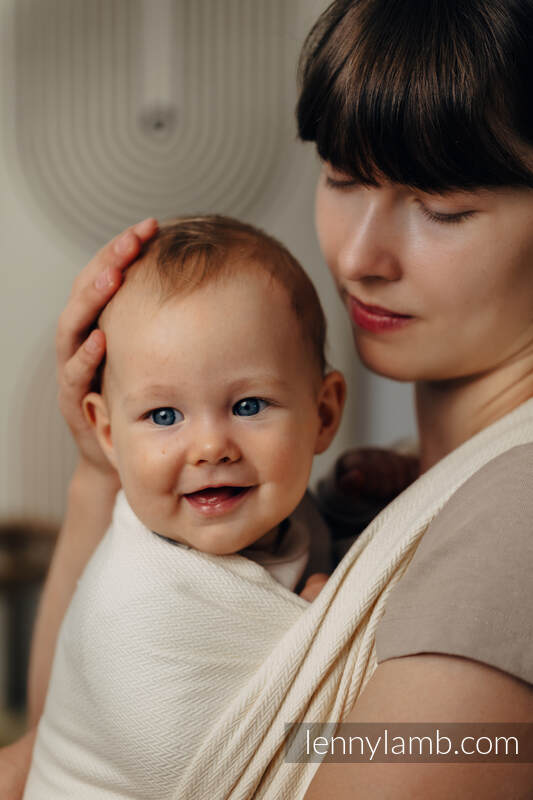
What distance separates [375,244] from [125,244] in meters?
0.31

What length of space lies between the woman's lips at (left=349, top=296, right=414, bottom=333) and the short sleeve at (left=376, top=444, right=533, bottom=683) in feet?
0.92

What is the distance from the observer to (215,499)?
3.04 ft

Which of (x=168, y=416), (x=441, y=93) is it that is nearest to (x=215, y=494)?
(x=168, y=416)

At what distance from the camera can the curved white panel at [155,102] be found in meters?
2.07

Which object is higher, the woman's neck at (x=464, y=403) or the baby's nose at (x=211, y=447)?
the baby's nose at (x=211, y=447)

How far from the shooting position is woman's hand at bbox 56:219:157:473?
39.8 inches

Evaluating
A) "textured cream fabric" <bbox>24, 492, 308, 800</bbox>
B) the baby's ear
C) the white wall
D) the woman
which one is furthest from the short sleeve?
the white wall

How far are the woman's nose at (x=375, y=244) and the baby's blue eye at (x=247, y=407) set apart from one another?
210 mm

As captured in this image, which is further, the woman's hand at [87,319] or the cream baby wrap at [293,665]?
the woman's hand at [87,319]

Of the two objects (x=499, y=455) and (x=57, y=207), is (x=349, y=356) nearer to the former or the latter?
(x=57, y=207)

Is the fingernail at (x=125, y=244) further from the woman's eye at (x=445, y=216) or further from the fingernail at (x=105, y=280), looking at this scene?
the woman's eye at (x=445, y=216)

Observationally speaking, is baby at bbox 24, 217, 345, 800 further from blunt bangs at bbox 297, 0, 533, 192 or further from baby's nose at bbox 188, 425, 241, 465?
blunt bangs at bbox 297, 0, 533, 192

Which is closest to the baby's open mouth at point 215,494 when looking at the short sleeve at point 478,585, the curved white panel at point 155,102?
the short sleeve at point 478,585

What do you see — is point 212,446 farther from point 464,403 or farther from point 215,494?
point 464,403
